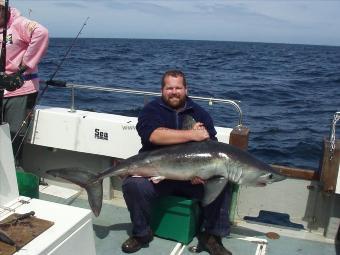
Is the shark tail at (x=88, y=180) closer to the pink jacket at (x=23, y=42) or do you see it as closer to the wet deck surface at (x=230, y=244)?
the wet deck surface at (x=230, y=244)

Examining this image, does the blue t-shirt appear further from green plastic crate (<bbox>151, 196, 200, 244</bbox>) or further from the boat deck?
the boat deck

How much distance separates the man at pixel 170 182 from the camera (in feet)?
12.5

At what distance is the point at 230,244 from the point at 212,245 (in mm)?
321

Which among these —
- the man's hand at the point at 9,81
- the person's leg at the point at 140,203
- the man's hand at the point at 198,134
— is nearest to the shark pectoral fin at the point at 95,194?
the person's leg at the point at 140,203

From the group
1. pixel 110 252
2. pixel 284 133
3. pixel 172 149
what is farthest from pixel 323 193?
pixel 284 133

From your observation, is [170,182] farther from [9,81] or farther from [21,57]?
[21,57]

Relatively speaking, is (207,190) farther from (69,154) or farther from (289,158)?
(289,158)

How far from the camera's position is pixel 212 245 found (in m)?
3.92

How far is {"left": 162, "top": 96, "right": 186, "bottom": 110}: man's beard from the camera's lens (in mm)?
3957

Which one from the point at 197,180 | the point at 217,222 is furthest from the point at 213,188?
the point at 217,222

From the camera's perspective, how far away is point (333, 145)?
4.09 meters

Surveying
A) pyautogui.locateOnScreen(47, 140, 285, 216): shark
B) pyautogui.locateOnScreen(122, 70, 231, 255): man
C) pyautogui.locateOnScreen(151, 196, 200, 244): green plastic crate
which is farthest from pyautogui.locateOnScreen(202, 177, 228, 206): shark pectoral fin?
pyautogui.locateOnScreen(151, 196, 200, 244): green plastic crate

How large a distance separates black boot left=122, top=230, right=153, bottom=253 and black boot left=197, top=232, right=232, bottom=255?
478 mm

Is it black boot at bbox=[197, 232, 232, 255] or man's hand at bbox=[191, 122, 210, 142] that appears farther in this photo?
black boot at bbox=[197, 232, 232, 255]
